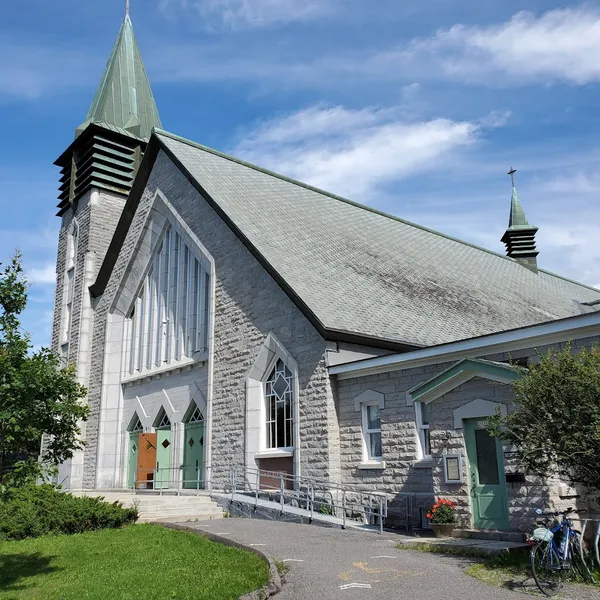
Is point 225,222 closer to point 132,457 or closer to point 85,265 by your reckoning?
point 132,457

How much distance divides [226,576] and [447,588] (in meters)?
2.82

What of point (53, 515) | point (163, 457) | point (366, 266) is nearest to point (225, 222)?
point (366, 266)

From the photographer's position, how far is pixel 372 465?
15.2m

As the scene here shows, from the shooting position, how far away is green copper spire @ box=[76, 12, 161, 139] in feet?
101

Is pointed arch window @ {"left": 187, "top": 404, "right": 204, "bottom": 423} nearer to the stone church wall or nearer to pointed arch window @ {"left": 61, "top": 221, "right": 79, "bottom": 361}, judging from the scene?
the stone church wall

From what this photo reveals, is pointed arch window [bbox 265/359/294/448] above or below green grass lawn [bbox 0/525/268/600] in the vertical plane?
above

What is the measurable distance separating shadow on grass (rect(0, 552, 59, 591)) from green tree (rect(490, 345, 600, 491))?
712 cm

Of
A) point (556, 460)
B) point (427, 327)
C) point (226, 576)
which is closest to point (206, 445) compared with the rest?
point (427, 327)

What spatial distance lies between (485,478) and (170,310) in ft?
47.7

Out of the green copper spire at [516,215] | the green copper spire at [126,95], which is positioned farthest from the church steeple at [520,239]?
the green copper spire at [126,95]

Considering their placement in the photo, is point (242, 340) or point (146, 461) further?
point (146, 461)

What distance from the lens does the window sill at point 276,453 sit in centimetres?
1702

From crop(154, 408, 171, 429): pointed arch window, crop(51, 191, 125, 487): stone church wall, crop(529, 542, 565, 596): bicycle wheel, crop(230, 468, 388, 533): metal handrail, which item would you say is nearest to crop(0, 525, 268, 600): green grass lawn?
crop(529, 542, 565, 596): bicycle wheel

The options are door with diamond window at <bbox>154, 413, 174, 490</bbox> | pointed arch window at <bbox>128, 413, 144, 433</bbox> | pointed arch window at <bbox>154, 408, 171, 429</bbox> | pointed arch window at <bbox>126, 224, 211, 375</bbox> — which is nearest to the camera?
door with diamond window at <bbox>154, 413, 174, 490</bbox>
